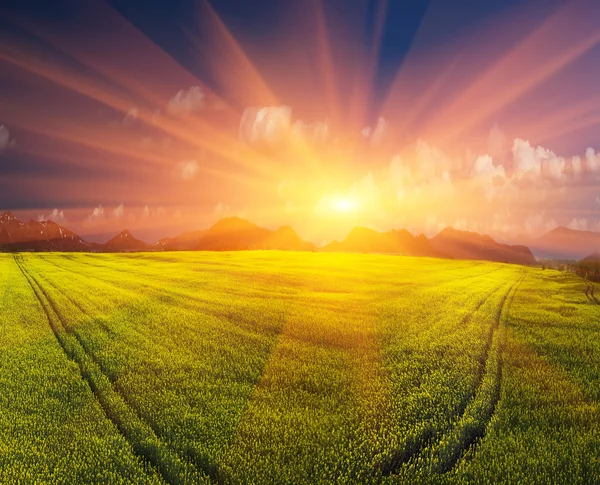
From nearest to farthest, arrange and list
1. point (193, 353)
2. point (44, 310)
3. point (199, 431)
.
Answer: point (199, 431) < point (193, 353) < point (44, 310)

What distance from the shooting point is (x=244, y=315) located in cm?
1841

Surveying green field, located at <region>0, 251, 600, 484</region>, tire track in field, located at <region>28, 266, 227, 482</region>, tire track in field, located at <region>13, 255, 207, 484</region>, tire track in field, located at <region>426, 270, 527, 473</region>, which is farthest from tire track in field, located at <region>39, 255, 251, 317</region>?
tire track in field, located at <region>426, 270, 527, 473</region>

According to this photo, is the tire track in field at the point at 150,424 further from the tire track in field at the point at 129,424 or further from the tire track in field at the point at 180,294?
the tire track in field at the point at 180,294

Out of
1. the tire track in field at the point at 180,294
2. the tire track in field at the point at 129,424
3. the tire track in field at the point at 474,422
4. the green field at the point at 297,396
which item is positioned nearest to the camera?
the tire track in field at the point at 129,424

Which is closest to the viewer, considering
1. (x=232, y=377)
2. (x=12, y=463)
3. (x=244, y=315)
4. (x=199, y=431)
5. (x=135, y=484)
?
Answer: (x=135, y=484)

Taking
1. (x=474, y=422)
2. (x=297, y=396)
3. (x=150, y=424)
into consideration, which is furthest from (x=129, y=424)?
(x=474, y=422)

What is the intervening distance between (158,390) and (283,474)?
491cm

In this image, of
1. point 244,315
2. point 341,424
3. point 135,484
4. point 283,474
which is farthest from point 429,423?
point 244,315

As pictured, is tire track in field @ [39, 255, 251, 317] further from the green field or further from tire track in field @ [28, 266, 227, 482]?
tire track in field @ [28, 266, 227, 482]

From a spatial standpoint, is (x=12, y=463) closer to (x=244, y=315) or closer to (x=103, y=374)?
(x=103, y=374)

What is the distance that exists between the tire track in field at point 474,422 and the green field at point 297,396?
1.6 inches

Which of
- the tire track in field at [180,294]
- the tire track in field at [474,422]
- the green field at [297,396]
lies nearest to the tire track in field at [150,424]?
the green field at [297,396]

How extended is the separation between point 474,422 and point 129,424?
7758mm

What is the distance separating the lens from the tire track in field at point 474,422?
6.94m
